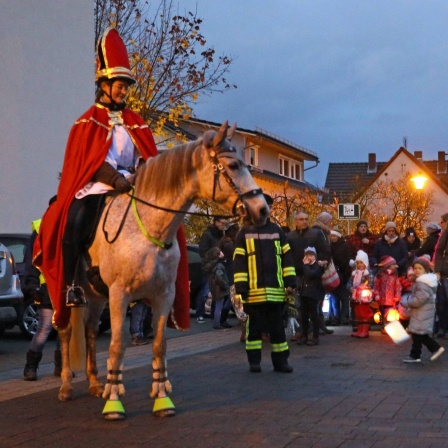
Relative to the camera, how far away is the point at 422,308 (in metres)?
13.3

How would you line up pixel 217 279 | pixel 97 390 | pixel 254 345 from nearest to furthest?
1. pixel 97 390
2. pixel 254 345
3. pixel 217 279

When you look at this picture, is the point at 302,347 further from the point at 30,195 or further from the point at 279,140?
the point at 279,140

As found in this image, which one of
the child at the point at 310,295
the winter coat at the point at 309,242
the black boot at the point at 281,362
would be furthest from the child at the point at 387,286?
the black boot at the point at 281,362

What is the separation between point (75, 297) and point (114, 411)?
1.29 m

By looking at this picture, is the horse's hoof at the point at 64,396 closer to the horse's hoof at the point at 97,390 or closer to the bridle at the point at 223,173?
the horse's hoof at the point at 97,390

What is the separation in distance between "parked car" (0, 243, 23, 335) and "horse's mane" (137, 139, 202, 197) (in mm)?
6318

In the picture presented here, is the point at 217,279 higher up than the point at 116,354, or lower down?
higher up

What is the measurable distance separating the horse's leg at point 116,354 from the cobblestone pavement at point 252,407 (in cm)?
18

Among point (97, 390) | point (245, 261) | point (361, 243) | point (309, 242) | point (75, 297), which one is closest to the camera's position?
point (75, 297)

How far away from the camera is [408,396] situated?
33.0 ft

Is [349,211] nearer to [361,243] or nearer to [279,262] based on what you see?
[361,243]

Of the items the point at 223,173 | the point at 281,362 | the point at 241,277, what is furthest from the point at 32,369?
the point at 223,173

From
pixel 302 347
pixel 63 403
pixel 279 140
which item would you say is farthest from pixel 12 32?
pixel 279 140

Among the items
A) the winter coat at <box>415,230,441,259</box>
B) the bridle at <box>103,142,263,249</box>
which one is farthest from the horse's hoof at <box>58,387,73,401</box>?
the winter coat at <box>415,230,441,259</box>
